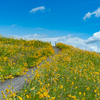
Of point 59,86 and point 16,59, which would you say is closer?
point 59,86

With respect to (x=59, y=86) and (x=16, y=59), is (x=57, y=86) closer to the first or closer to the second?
(x=59, y=86)

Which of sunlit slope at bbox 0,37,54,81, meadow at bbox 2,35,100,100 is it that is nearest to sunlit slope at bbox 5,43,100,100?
meadow at bbox 2,35,100,100

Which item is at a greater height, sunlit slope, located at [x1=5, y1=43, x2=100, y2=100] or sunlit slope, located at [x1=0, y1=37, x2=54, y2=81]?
sunlit slope, located at [x1=0, y1=37, x2=54, y2=81]

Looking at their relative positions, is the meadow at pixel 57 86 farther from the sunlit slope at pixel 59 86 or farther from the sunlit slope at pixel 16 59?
the sunlit slope at pixel 16 59

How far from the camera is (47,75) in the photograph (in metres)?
4.82

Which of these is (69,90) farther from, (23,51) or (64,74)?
(23,51)

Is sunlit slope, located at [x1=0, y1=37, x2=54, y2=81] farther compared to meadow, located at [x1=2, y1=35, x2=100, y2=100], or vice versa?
sunlit slope, located at [x1=0, y1=37, x2=54, y2=81]

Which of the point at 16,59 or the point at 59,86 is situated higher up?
the point at 16,59

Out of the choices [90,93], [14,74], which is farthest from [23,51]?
[90,93]

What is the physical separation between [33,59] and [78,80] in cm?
492

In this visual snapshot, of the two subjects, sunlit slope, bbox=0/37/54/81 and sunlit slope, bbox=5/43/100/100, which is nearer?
sunlit slope, bbox=5/43/100/100

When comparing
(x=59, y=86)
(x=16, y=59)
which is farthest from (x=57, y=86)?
(x=16, y=59)

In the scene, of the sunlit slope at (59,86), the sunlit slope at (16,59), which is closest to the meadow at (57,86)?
the sunlit slope at (59,86)

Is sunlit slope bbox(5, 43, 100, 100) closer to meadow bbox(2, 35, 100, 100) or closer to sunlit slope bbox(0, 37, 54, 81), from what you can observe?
meadow bbox(2, 35, 100, 100)
